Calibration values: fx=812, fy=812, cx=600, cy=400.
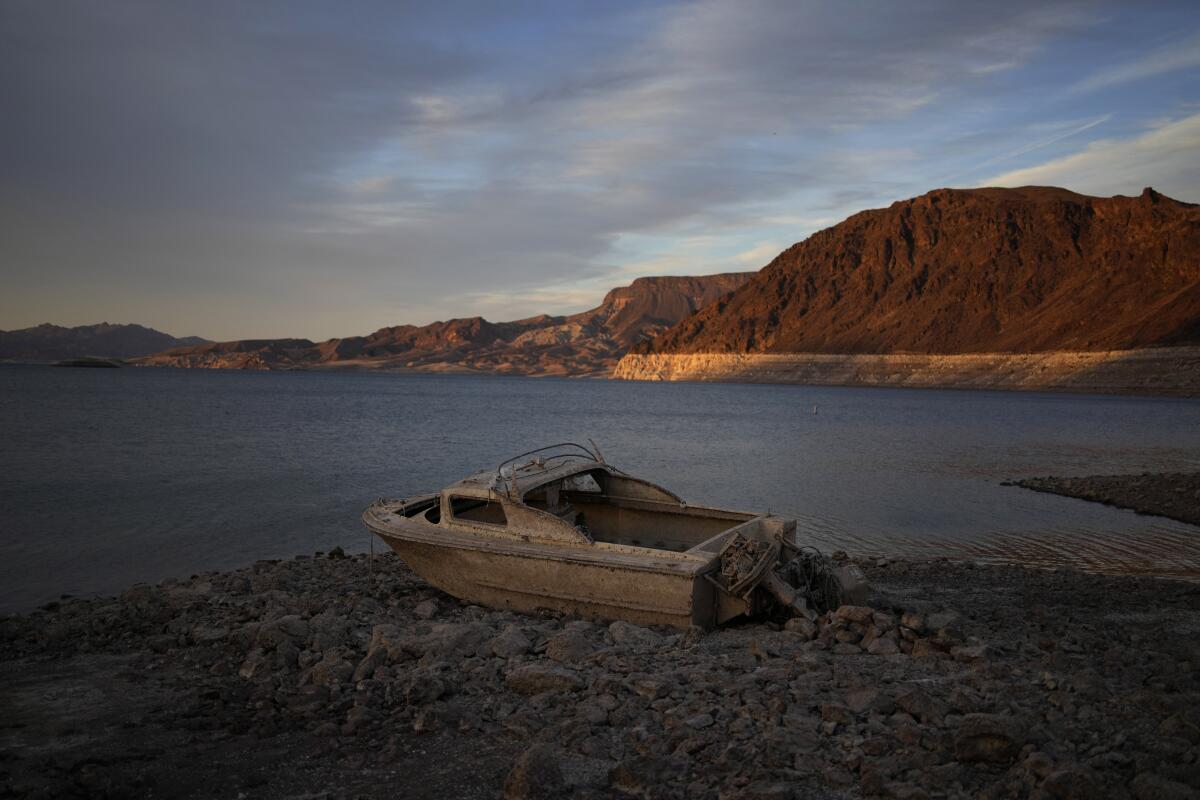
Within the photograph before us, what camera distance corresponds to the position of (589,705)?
6652 mm

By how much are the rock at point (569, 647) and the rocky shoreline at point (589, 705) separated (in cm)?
2

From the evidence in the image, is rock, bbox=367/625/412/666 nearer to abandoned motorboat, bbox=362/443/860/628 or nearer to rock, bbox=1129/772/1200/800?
abandoned motorboat, bbox=362/443/860/628

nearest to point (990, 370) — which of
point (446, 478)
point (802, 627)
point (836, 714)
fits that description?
point (446, 478)

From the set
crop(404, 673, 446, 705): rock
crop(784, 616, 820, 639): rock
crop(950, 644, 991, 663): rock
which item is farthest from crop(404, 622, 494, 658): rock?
crop(950, 644, 991, 663): rock

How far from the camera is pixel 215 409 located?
58250 millimetres

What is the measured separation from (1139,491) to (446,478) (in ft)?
67.0

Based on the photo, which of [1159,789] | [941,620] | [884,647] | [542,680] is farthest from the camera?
[941,620]

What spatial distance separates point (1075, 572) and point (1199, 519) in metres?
7.61

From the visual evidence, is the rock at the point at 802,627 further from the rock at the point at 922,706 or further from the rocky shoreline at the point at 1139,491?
the rocky shoreline at the point at 1139,491

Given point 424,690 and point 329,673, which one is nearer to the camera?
point 424,690

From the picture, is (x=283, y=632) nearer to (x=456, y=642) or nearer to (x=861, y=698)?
(x=456, y=642)

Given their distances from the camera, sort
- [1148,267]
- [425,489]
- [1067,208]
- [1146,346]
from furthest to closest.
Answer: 1. [1067,208]
2. [1148,267]
3. [1146,346]
4. [425,489]

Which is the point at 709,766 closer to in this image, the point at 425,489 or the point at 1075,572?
the point at 1075,572

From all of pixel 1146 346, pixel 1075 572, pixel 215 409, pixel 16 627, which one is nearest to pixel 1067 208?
pixel 1146 346
